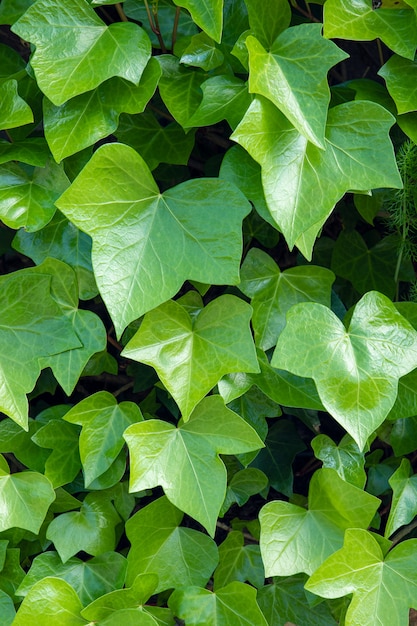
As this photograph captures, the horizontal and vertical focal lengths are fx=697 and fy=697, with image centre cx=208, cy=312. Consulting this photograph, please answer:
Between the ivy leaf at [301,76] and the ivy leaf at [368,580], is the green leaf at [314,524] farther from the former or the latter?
the ivy leaf at [301,76]

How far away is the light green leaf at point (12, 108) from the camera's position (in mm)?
765

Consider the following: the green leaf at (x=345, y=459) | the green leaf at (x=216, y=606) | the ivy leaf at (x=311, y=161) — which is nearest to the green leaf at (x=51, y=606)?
the green leaf at (x=216, y=606)

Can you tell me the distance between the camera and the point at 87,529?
0.90 m

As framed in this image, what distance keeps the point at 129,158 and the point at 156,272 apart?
120mm

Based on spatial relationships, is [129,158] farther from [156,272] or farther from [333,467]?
[333,467]

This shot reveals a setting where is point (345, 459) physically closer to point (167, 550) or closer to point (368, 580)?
point (368, 580)

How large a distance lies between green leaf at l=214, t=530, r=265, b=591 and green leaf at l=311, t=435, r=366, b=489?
6.7 inches

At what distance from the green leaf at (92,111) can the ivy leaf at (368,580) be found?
0.52m

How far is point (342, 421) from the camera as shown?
0.74m

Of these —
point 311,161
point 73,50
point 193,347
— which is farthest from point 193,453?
point 73,50

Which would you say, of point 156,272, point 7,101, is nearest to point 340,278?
point 156,272

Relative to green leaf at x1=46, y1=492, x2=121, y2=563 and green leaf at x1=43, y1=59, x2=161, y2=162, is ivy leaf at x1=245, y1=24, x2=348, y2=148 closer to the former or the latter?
green leaf at x1=43, y1=59, x2=161, y2=162

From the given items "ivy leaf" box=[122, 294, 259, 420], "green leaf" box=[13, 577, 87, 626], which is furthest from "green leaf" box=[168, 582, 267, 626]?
"ivy leaf" box=[122, 294, 259, 420]

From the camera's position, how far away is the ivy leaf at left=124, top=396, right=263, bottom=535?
0.77 meters
